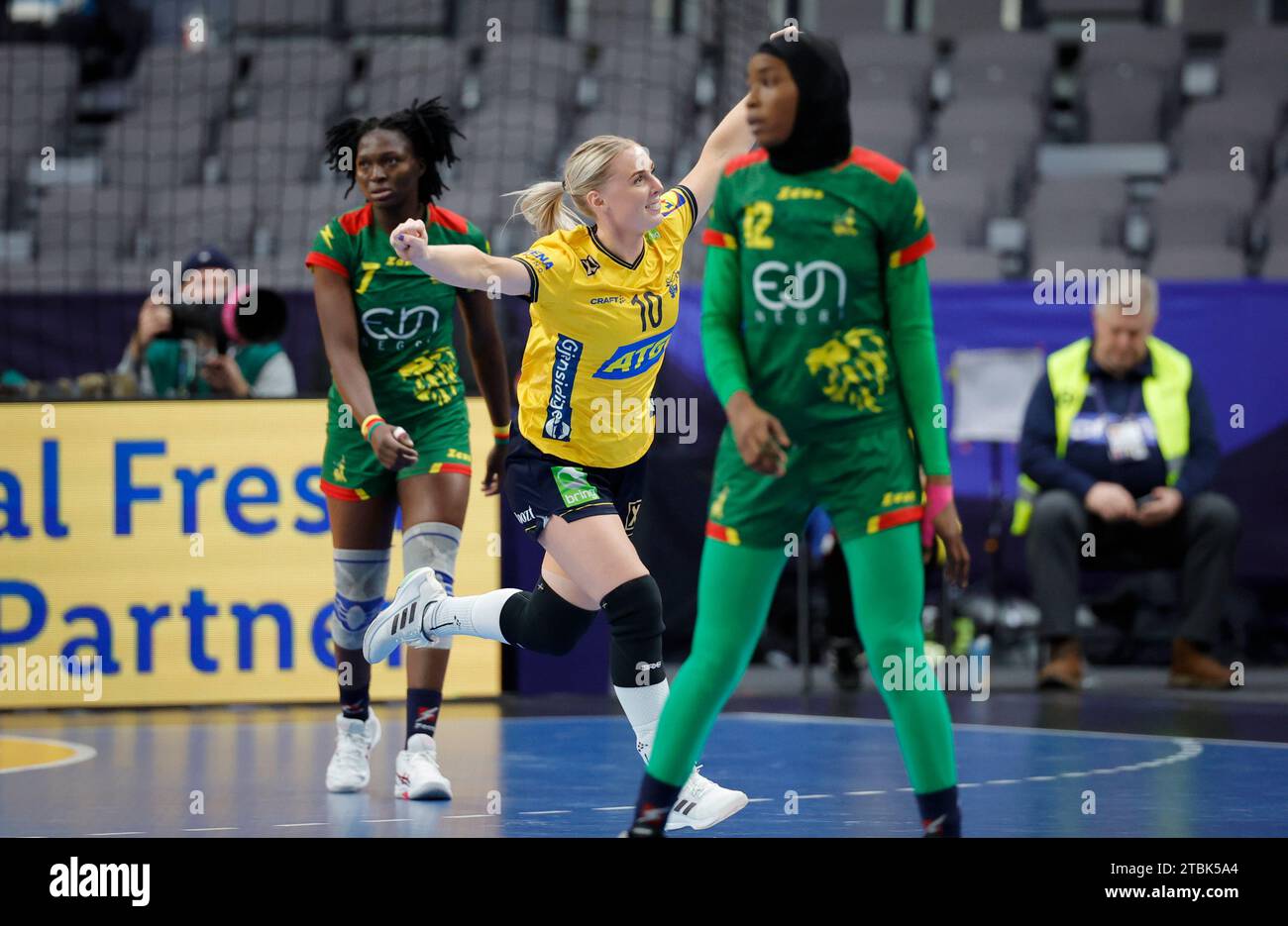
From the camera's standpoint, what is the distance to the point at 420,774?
553 centimetres

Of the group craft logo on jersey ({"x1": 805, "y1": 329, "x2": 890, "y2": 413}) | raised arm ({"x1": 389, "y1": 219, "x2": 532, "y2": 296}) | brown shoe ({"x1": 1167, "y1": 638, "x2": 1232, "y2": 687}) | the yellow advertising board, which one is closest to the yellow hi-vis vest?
brown shoe ({"x1": 1167, "y1": 638, "x2": 1232, "y2": 687})

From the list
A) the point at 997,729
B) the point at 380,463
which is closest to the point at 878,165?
the point at 380,463

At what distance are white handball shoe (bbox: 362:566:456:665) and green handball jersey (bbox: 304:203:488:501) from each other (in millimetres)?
409

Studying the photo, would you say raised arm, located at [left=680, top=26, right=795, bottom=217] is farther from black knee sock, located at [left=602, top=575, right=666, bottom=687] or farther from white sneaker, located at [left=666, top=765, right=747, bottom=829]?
white sneaker, located at [left=666, top=765, right=747, bottom=829]

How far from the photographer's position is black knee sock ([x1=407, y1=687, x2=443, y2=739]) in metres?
5.69

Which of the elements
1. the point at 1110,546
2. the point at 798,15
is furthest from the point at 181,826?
the point at 798,15

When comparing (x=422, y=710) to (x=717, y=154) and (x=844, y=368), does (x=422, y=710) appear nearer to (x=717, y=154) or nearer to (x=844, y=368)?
(x=717, y=154)

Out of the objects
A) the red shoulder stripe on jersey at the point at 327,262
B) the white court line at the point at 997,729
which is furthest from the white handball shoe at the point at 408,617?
the white court line at the point at 997,729

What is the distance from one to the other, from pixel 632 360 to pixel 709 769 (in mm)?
1817

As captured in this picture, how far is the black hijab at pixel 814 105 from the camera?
3799 millimetres

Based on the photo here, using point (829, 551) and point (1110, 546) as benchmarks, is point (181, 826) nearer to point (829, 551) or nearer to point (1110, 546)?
point (829, 551)

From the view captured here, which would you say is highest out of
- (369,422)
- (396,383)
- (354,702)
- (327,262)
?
(327,262)

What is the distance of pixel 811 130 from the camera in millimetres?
3812
